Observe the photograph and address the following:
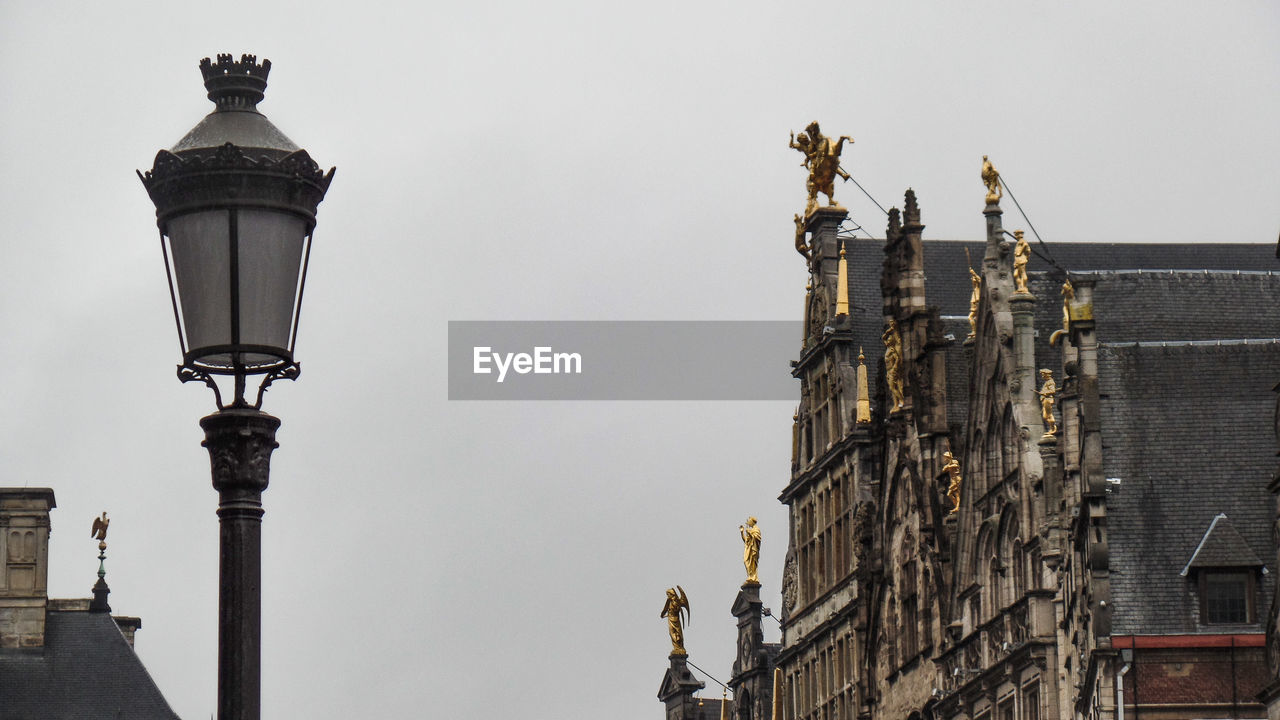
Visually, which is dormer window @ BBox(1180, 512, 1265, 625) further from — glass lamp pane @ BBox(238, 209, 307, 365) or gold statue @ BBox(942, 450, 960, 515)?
glass lamp pane @ BBox(238, 209, 307, 365)

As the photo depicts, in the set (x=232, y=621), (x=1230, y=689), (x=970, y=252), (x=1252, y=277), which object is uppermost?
(x=970, y=252)

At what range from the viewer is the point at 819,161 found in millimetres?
63844

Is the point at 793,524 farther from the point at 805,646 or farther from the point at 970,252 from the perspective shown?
the point at 970,252

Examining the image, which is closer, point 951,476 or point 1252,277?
point 1252,277

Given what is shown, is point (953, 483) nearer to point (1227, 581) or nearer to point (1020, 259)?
point (1020, 259)

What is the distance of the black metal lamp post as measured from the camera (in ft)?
42.9

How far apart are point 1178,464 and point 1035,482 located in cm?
365

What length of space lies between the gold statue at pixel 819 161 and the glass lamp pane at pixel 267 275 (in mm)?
50740

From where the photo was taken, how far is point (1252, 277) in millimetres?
48125

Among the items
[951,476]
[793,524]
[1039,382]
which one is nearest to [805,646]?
[793,524]

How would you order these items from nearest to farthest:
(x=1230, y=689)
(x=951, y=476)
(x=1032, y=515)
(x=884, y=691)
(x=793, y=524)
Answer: (x=1230, y=689)
(x=1032, y=515)
(x=951, y=476)
(x=884, y=691)
(x=793, y=524)

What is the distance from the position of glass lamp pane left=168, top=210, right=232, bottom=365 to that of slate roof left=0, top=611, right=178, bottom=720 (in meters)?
63.5

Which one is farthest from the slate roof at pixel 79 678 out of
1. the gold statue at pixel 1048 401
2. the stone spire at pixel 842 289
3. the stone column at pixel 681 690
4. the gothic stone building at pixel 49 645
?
the gold statue at pixel 1048 401

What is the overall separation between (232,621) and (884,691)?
150ft
